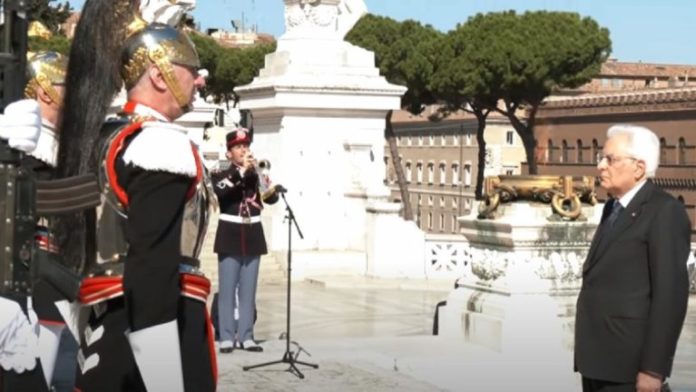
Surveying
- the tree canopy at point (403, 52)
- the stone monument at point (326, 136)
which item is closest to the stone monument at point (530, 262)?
the stone monument at point (326, 136)

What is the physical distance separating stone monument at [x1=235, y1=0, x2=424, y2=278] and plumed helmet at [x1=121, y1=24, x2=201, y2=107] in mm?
15297

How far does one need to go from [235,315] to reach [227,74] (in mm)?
60895

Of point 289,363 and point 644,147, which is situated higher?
point 644,147

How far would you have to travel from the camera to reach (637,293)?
21.2 feet

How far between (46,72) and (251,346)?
224 inches

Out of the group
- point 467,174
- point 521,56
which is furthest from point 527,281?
point 467,174

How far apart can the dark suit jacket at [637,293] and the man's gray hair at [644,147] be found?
10 centimetres

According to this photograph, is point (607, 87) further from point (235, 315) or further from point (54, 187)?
point (54, 187)

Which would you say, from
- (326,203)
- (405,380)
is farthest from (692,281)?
(405,380)

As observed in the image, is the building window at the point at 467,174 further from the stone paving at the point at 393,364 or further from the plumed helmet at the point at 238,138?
the plumed helmet at the point at 238,138

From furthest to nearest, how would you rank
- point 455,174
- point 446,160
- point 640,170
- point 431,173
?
point 431,173 → point 446,160 → point 455,174 → point 640,170

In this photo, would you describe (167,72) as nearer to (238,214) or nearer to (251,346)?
(251,346)

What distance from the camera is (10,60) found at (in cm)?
491

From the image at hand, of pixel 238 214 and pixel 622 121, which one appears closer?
pixel 238 214
